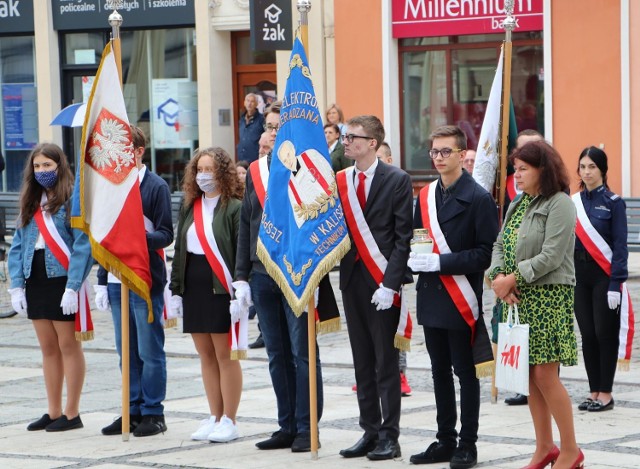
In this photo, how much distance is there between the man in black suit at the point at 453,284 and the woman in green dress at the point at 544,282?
28 cm

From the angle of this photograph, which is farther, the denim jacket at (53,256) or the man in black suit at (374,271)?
the denim jacket at (53,256)

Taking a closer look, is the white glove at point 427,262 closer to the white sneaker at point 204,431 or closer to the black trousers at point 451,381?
the black trousers at point 451,381

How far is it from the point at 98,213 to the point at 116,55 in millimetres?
1043

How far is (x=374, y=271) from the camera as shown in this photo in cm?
841

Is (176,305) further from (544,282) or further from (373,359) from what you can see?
(544,282)

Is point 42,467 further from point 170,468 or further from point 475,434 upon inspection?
point 475,434

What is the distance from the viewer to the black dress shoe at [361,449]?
8406 millimetres

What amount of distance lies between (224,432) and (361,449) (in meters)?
1.01

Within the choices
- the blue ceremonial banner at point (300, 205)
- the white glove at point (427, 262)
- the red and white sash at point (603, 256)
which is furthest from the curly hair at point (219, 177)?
the red and white sash at point (603, 256)

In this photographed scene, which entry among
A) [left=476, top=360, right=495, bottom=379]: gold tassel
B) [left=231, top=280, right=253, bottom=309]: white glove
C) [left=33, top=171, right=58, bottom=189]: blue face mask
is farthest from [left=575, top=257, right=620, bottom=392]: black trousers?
[left=33, top=171, right=58, bottom=189]: blue face mask

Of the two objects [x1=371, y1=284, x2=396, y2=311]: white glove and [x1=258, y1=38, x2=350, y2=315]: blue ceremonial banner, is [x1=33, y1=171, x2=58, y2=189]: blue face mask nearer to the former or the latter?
[x1=258, y1=38, x2=350, y2=315]: blue ceremonial banner

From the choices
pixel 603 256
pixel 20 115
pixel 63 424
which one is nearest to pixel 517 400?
pixel 603 256

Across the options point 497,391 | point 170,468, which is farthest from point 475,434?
point 497,391

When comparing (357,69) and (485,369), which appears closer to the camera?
(485,369)
